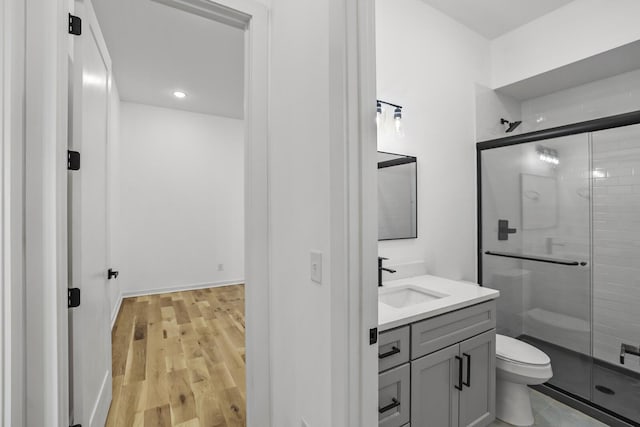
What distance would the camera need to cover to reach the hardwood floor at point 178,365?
1.78 metres

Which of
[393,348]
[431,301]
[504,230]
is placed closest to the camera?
[393,348]

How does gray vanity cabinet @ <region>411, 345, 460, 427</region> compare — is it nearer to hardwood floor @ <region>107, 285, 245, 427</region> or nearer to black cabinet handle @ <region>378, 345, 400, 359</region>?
black cabinet handle @ <region>378, 345, 400, 359</region>

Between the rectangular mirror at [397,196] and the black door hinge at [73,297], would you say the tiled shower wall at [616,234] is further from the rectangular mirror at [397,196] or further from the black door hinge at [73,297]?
the black door hinge at [73,297]

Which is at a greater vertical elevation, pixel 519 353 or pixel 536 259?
pixel 536 259

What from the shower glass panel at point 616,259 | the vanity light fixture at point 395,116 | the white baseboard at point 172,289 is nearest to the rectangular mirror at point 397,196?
the vanity light fixture at point 395,116

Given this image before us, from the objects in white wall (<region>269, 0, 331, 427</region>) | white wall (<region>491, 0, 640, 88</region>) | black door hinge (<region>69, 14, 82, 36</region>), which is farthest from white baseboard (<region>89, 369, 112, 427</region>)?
white wall (<region>491, 0, 640, 88</region>)

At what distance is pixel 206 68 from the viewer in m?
3.16

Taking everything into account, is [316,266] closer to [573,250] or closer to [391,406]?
[391,406]

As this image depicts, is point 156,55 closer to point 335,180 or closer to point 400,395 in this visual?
point 335,180

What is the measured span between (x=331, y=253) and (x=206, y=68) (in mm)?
3134

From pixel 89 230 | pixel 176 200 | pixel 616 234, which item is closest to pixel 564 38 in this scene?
pixel 616 234

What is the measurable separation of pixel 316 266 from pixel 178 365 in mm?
2027

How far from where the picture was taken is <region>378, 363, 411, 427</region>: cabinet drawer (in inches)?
47.4

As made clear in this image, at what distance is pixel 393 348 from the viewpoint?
4.10ft
